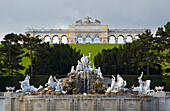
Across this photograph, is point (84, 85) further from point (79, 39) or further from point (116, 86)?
point (79, 39)

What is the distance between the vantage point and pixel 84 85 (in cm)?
4256

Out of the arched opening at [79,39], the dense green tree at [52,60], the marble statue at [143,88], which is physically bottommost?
the marble statue at [143,88]

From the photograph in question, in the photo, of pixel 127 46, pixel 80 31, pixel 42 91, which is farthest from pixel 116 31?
pixel 42 91

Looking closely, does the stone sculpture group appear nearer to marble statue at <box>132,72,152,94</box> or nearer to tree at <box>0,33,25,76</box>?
marble statue at <box>132,72,152,94</box>

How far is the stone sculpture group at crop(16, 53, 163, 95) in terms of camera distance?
38.2 metres

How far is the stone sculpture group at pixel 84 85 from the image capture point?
125 ft

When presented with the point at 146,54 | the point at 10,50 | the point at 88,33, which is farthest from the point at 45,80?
the point at 88,33

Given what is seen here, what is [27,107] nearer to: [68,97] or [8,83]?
[68,97]

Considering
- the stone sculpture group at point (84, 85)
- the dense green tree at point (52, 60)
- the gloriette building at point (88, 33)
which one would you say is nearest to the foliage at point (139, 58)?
the dense green tree at point (52, 60)

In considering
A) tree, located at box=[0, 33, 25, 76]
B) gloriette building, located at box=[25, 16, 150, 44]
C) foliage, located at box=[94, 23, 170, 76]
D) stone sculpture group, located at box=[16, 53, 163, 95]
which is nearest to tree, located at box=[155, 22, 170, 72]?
foliage, located at box=[94, 23, 170, 76]

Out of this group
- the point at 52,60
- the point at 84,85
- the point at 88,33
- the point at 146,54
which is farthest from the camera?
the point at 88,33

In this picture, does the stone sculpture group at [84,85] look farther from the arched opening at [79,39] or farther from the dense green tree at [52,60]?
the arched opening at [79,39]

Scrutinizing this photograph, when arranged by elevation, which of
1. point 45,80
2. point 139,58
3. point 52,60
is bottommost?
point 45,80

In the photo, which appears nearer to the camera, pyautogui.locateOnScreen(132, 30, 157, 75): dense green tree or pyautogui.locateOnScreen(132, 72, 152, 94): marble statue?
pyautogui.locateOnScreen(132, 72, 152, 94): marble statue
